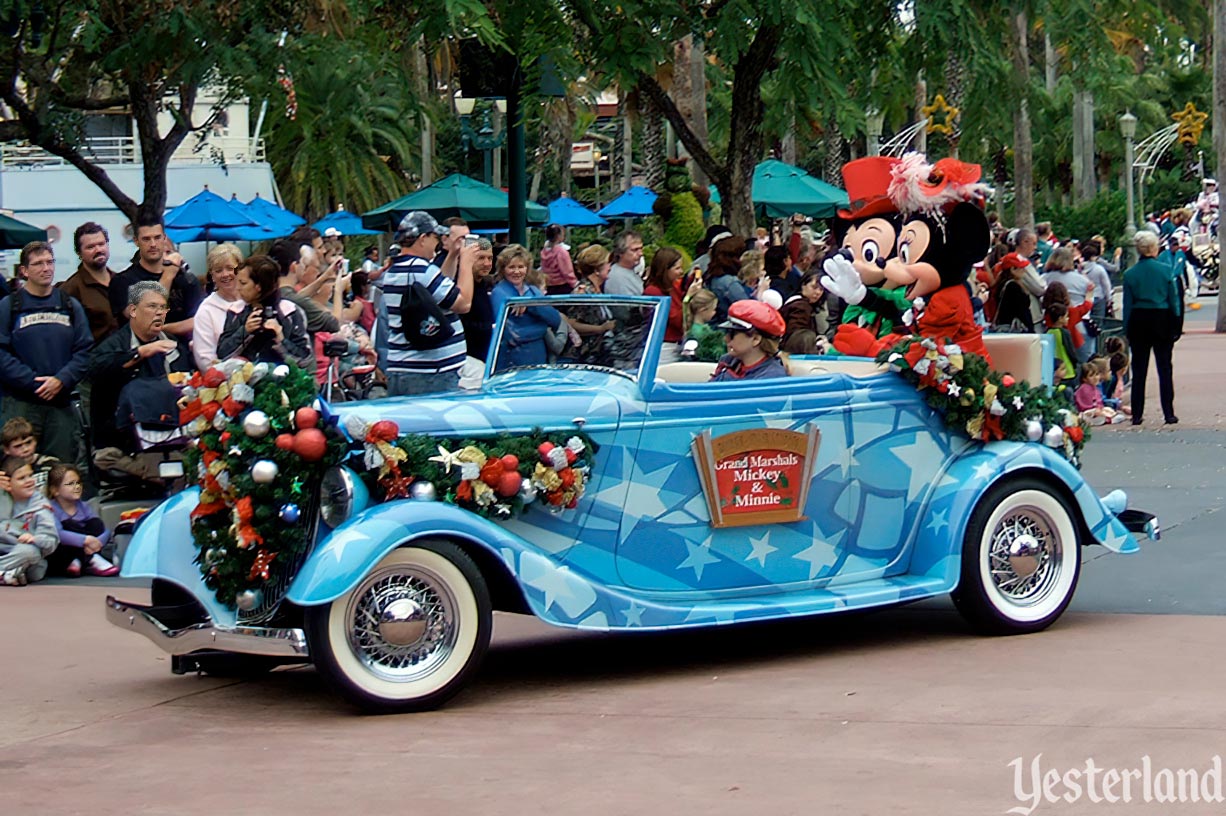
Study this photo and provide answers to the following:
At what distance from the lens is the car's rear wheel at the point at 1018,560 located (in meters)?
7.86

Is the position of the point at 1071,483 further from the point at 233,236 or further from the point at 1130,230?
the point at 1130,230

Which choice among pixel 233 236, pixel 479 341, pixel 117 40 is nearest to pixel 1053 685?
pixel 479 341

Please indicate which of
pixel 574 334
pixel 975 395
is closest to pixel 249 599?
pixel 574 334

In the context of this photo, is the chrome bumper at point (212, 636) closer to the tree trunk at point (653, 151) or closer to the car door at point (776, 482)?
the car door at point (776, 482)

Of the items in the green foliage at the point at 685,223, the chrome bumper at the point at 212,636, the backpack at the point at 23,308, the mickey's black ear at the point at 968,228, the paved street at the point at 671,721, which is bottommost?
the paved street at the point at 671,721

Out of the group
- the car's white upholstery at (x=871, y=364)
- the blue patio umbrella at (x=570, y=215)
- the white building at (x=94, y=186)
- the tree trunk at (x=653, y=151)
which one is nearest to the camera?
the car's white upholstery at (x=871, y=364)

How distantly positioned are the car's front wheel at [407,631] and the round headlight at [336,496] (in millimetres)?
265

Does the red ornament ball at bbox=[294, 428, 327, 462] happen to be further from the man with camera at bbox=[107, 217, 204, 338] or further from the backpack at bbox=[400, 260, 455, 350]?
the man with camera at bbox=[107, 217, 204, 338]

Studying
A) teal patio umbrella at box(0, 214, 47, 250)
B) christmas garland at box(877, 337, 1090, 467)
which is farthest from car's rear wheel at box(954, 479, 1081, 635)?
teal patio umbrella at box(0, 214, 47, 250)


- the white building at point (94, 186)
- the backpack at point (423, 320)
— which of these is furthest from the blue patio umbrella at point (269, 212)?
the backpack at point (423, 320)

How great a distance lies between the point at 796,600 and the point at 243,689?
7.71ft

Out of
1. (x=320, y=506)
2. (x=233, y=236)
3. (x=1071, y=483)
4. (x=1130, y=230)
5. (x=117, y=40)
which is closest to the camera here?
(x=320, y=506)

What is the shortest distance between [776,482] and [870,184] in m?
2.19

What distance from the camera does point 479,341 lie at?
12.3m
